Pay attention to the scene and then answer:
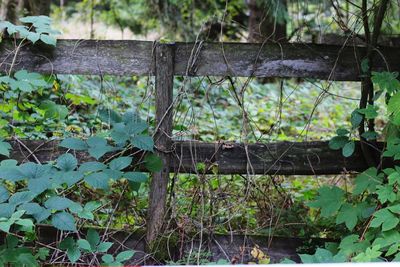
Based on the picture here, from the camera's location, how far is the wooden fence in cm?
375

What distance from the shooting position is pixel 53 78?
3.91 metres

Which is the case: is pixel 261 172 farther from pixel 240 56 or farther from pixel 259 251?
pixel 240 56

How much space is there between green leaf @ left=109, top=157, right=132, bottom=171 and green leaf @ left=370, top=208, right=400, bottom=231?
5.03 ft

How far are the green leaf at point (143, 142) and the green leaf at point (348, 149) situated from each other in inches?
52.3

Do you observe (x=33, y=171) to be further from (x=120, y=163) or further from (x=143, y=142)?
(x=143, y=142)

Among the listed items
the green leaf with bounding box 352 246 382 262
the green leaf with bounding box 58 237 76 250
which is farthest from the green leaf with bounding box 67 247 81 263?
the green leaf with bounding box 352 246 382 262

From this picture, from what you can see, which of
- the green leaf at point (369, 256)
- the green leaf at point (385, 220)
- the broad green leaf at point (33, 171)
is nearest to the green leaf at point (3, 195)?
the broad green leaf at point (33, 171)

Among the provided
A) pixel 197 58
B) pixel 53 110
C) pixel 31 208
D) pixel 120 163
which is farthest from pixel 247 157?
pixel 31 208

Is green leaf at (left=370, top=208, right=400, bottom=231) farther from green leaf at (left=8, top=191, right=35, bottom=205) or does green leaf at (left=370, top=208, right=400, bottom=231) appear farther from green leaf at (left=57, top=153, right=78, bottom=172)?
green leaf at (left=8, top=191, right=35, bottom=205)

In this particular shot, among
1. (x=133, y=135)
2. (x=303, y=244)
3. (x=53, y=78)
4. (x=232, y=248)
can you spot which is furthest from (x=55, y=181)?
(x=303, y=244)

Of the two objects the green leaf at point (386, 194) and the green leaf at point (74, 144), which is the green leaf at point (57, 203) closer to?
the green leaf at point (74, 144)

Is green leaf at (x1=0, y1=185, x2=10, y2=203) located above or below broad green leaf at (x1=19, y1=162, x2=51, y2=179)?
below

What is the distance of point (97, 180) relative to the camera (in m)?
3.24

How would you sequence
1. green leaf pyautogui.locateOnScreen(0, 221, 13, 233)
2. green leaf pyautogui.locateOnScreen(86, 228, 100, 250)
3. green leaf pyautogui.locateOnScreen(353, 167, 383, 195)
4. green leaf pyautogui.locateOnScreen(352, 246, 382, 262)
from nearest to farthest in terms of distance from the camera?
green leaf pyautogui.locateOnScreen(0, 221, 13, 233), green leaf pyautogui.locateOnScreen(352, 246, 382, 262), green leaf pyautogui.locateOnScreen(86, 228, 100, 250), green leaf pyautogui.locateOnScreen(353, 167, 383, 195)
